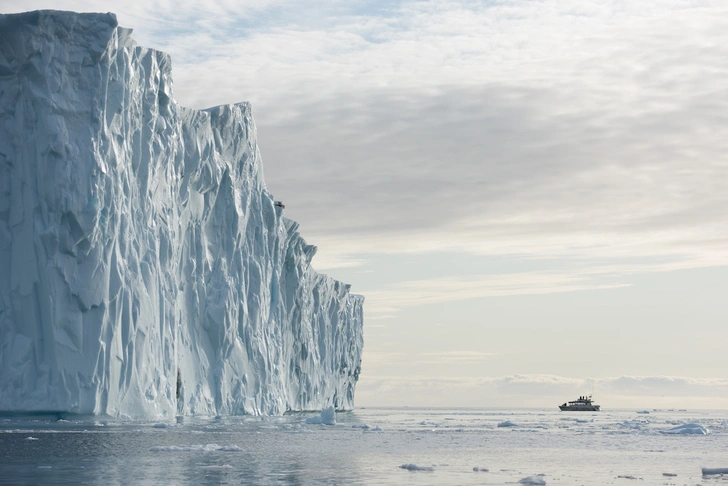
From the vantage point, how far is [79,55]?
106 feet

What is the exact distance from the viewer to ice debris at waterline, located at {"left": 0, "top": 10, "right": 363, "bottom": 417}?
102 ft

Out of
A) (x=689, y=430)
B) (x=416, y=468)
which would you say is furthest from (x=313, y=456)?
(x=689, y=430)

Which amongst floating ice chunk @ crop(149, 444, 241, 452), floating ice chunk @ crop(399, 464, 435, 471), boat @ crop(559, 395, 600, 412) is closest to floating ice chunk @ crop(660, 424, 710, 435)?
floating ice chunk @ crop(149, 444, 241, 452)

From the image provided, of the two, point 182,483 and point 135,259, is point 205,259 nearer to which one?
point 135,259

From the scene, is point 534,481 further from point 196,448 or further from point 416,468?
point 196,448

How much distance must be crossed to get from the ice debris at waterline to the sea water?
204 cm

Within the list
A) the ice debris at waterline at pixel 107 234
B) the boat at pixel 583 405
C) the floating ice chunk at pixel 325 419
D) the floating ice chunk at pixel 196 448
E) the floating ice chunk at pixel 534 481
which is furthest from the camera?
the boat at pixel 583 405

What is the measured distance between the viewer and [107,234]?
32.1 meters

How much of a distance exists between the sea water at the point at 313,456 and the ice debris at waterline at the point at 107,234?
2041 millimetres

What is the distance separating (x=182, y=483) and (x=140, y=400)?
56.3 ft

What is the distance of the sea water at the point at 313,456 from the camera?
17750 millimetres

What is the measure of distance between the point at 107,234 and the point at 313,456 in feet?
41.9

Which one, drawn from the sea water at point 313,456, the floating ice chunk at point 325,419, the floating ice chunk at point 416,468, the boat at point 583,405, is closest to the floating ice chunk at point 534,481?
the sea water at point 313,456

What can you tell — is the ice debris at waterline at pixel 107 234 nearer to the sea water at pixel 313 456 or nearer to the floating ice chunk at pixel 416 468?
the sea water at pixel 313 456
